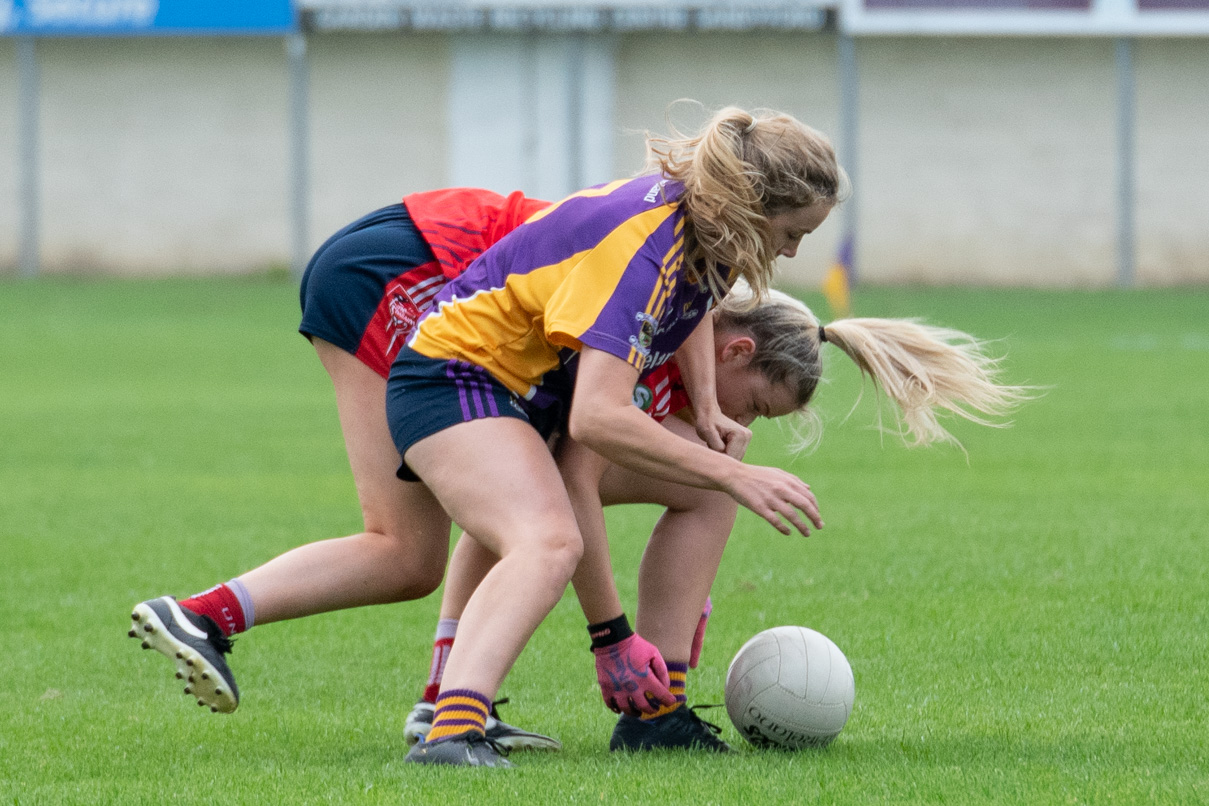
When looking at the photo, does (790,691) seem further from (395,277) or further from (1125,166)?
(1125,166)

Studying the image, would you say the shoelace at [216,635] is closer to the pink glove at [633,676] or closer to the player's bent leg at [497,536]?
the player's bent leg at [497,536]

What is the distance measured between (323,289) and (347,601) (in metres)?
0.85

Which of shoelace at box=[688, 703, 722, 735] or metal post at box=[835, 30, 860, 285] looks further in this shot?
metal post at box=[835, 30, 860, 285]

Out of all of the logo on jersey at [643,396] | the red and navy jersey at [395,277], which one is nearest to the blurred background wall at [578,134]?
the red and navy jersey at [395,277]

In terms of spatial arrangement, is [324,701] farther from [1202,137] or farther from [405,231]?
[1202,137]

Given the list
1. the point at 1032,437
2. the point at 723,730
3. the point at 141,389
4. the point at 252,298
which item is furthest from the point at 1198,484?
the point at 252,298

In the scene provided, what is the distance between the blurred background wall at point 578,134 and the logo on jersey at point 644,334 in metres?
27.6

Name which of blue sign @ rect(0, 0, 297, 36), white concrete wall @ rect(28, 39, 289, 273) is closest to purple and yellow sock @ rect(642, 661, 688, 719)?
blue sign @ rect(0, 0, 297, 36)

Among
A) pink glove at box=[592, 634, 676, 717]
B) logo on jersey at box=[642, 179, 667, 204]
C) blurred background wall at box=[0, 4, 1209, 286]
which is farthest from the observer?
blurred background wall at box=[0, 4, 1209, 286]

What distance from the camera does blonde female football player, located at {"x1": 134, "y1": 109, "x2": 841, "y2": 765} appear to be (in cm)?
367

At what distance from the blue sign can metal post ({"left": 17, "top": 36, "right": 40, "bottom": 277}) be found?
2.38ft

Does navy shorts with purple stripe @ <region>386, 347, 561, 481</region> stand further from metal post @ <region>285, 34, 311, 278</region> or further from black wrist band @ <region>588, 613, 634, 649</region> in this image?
metal post @ <region>285, 34, 311, 278</region>

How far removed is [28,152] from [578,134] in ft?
33.8

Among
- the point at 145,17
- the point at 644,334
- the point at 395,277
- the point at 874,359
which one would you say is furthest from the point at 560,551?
the point at 145,17
